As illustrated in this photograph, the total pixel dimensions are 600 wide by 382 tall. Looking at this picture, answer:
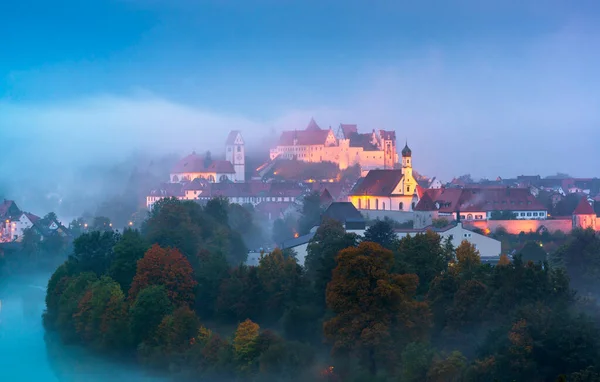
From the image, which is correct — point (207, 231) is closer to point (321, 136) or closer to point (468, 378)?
point (468, 378)

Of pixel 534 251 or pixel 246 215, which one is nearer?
pixel 534 251

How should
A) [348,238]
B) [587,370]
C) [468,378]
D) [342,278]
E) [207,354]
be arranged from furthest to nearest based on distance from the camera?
[348,238] → [207,354] → [342,278] → [468,378] → [587,370]

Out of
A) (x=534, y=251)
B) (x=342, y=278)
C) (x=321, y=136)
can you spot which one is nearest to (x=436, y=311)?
(x=342, y=278)

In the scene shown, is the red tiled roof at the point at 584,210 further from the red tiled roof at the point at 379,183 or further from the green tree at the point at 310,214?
the green tree at the point at 310,214

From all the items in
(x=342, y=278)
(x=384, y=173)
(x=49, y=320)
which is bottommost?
(x=49, y=320)

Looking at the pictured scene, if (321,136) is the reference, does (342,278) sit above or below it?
below

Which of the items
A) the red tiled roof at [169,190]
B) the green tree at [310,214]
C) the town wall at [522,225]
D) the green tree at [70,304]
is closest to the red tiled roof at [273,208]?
the green tree at [310,214]

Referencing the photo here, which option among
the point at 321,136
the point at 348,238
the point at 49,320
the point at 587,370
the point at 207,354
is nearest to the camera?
the point at 587,370

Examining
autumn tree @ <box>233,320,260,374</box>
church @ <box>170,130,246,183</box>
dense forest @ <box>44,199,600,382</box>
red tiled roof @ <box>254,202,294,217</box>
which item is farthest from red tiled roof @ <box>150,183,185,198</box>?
autumn tree @ <box>233,320,260,374</box>
